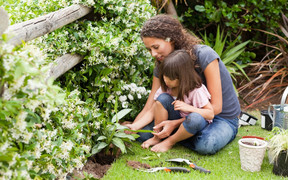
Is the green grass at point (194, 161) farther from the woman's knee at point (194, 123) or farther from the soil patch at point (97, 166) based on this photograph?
the woman's knee at point (194, 123)

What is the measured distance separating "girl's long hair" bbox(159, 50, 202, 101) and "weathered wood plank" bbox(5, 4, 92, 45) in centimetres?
83

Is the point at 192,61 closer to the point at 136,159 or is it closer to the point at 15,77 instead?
the point at 136,159

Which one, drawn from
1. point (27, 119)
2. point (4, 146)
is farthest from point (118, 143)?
point (4, 146)

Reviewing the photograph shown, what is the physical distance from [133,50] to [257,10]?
259cm

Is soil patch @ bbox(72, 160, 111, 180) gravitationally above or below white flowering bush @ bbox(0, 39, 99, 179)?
below

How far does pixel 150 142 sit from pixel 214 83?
75cm

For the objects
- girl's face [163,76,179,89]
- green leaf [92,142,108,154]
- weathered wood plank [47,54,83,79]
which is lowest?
green leaf [92,142,108,154]

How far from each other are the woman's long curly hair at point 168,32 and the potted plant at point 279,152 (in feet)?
3.03

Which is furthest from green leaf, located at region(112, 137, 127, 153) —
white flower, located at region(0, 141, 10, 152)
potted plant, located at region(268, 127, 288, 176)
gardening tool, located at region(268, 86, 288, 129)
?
gardening tool, located at region(268, 86, 288, 129)

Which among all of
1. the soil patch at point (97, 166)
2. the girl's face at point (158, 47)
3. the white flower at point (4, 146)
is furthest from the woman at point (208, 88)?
the white flower at point (4, 146)

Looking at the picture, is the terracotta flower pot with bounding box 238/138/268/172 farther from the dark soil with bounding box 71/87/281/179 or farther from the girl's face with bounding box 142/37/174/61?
the girl's face with bounding box 142/37/174/61

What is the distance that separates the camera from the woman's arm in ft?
9.09

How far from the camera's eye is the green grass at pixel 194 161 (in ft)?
7.64

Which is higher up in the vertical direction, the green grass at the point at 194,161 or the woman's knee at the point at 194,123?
the woman's knee at the point at 194,123
